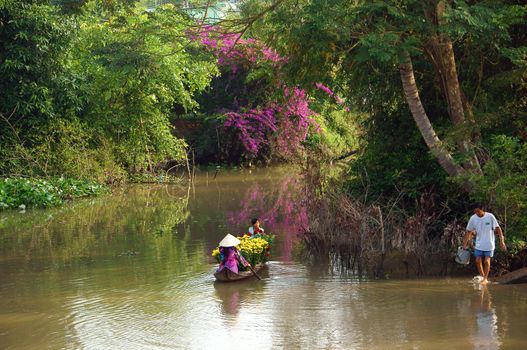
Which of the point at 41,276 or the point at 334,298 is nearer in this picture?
the point at 334,298

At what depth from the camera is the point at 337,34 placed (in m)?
14.4

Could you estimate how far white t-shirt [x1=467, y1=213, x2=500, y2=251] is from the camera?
545 inches

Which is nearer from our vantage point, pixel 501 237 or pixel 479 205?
pixel 501 237

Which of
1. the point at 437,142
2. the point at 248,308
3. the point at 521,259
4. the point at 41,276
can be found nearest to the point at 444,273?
the point at 521,259

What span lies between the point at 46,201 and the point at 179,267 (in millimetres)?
11055

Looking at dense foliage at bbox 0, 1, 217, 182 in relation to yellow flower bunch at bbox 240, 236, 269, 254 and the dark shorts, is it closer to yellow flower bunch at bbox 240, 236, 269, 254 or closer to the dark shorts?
yellow flower bunch at bbox 240, 236, 269, 254

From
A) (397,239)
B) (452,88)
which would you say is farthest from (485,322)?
(452,88)

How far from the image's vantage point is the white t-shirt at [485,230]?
13836 mm

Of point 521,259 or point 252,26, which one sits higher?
point 252,26

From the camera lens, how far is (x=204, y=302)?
13594 mm

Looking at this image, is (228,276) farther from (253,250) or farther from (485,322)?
(485,322)

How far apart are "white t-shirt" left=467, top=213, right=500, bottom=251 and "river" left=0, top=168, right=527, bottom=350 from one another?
2.38ft

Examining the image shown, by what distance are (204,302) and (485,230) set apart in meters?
4.93

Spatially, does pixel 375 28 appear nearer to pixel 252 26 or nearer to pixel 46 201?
pixel 252 26
